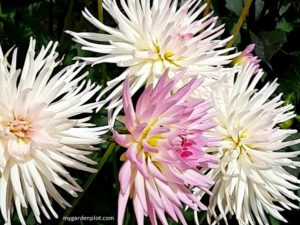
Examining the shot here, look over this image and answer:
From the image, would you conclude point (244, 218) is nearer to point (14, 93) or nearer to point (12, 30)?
point (14, 93)

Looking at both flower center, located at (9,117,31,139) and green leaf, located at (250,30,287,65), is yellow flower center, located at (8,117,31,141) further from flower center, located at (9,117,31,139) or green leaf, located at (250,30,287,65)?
green leaf, located at (250,30,287,65)

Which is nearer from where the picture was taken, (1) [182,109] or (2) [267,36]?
(1) [182,109]

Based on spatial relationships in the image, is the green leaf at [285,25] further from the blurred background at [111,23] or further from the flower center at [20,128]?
the flower center at [20,128]

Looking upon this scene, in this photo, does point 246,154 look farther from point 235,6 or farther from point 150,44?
point 235,6

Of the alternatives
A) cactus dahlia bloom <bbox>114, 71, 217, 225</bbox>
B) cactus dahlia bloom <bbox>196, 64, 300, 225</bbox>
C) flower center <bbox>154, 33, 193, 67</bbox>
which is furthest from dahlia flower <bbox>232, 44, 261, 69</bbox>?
cactus dahlia bloom <bbox>114, 71, 217, 225</bbox>

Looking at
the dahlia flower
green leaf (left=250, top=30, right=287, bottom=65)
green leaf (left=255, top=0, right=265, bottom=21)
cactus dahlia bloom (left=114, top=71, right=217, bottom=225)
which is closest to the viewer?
cactus dahlia bloom (left=114, top=71, right=217, bottom=225)

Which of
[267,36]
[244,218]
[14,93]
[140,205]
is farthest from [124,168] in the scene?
[267,36]
